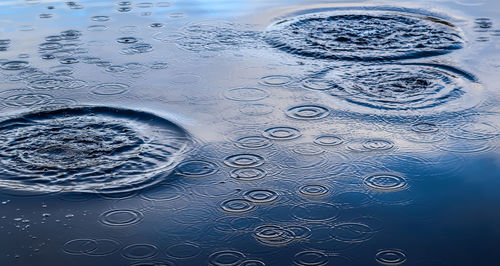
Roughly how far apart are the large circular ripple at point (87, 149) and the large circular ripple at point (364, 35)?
235cm

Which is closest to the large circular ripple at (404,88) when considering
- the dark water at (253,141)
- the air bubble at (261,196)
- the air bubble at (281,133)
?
the dark water at (253,141)

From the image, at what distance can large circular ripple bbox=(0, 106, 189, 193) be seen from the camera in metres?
4.59

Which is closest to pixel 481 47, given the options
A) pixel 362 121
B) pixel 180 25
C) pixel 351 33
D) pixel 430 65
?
pixel 430 65

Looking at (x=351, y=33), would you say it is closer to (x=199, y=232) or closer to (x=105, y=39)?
(x=105, y=39)

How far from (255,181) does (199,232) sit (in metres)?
0.73

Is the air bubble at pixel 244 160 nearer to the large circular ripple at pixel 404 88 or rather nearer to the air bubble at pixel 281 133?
the air bubble at pixel 281 133

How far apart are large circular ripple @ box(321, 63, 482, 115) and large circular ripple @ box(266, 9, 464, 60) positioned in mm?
411

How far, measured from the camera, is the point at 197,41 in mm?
7484

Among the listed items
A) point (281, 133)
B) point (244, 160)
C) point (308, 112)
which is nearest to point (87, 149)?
point (244, 160)

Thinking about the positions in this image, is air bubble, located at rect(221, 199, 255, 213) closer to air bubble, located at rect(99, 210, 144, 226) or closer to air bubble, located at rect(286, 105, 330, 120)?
air bubble, located at rect(99, 210, 144, 226)

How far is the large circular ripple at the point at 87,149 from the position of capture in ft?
15.1

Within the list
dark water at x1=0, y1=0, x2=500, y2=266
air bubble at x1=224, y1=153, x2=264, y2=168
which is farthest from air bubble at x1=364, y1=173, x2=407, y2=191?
air bubble at x1=224, y1=153, x2=264, y2=168

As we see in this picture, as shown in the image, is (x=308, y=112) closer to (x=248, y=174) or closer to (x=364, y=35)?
(x=248, y=174)

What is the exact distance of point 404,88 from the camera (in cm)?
606
